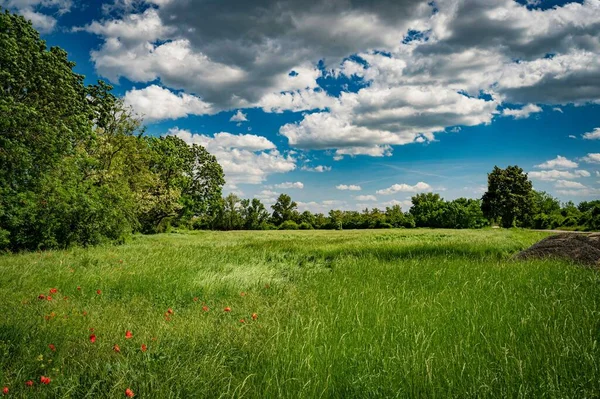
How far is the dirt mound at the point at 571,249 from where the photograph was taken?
9906 millimetres

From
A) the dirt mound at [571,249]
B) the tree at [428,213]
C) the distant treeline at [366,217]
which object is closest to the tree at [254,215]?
the distant treeline at [366,217]

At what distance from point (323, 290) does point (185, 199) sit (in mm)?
38958

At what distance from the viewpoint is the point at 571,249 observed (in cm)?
1071

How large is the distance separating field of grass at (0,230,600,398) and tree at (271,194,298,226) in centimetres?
6862

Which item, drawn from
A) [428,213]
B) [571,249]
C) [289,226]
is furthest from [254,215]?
[571,249]

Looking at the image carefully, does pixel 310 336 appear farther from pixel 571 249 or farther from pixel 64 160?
pixel 64 160

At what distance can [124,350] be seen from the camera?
4.27 meters

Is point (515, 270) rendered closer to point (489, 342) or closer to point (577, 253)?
point (577, 253)

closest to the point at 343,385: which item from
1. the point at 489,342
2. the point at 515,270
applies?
the point at 489,342

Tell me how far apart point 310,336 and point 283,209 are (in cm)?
7499

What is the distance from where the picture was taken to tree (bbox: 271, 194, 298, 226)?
77562mm

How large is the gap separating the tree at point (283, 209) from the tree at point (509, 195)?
38.5m

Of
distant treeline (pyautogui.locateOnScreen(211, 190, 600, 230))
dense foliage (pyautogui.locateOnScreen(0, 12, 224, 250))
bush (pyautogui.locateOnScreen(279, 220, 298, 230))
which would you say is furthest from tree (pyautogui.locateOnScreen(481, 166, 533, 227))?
dense foliage (pyautogui.locateOnScreen(0, 12, 224, 250))

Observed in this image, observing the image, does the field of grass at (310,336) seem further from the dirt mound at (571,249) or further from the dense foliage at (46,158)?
the dense foliage at (46,158)
